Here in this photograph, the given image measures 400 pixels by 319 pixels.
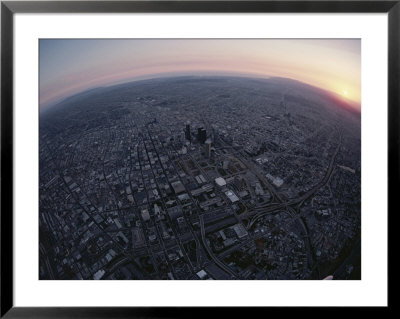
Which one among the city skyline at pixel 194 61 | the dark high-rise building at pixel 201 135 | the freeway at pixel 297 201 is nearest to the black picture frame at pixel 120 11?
the city skyline at pixel 194 61

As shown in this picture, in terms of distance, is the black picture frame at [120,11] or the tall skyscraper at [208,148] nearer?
the black picture frame at [120,11]

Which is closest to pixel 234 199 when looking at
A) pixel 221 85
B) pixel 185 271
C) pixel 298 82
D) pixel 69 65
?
pixel 185 271

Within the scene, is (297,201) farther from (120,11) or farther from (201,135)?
(120,11)

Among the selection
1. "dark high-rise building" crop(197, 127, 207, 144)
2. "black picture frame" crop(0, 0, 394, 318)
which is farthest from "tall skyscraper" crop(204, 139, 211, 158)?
"black picture frame" crop(0, 0, 394, 318)

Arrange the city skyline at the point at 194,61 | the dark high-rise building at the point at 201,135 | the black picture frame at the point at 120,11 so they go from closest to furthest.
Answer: the black picture frame at the point at 120,11 < the city skyline at the point at 194,61 < the dark high-rise building at the point at 201,135

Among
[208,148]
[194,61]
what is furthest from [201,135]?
[194,61]

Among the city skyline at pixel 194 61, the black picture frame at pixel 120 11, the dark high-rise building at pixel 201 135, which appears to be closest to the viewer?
the black picture frame at pixel 120 11

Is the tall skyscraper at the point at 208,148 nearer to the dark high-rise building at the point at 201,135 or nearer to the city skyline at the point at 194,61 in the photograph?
the dark high-rise building at the point at 201,135

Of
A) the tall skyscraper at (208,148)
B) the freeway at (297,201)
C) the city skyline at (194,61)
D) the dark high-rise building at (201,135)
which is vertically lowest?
the freeway at (297,201)
